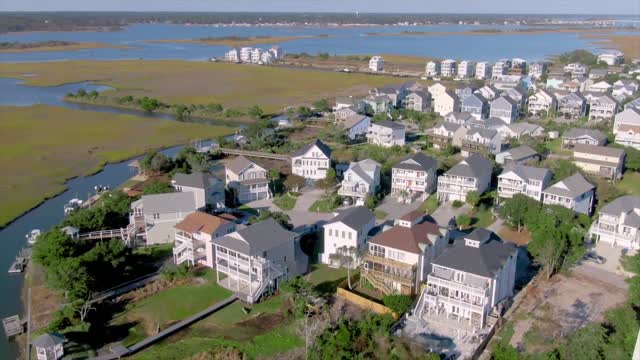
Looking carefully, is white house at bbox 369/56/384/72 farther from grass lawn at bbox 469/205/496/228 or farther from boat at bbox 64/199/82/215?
boat at bbox 64/199/82/215

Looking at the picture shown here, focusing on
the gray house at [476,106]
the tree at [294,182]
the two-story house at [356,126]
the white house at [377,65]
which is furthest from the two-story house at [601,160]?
the white house at [377,65]

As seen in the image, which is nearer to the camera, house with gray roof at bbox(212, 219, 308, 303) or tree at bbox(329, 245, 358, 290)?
house with gray roof at bbox(212, 219, 308, 303)

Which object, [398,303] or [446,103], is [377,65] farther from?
[398,303]

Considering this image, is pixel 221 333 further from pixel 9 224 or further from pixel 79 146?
pixel 79 146

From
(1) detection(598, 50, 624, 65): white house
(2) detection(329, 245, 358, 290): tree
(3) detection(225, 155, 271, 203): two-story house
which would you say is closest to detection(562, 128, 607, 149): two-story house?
(3) detection(225, 155, 271, 203): two-story house

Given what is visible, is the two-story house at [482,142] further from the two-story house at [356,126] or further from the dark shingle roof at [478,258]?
the dark shingle roof at [478,258]

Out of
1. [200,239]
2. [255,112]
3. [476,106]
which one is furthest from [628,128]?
[200,239]
